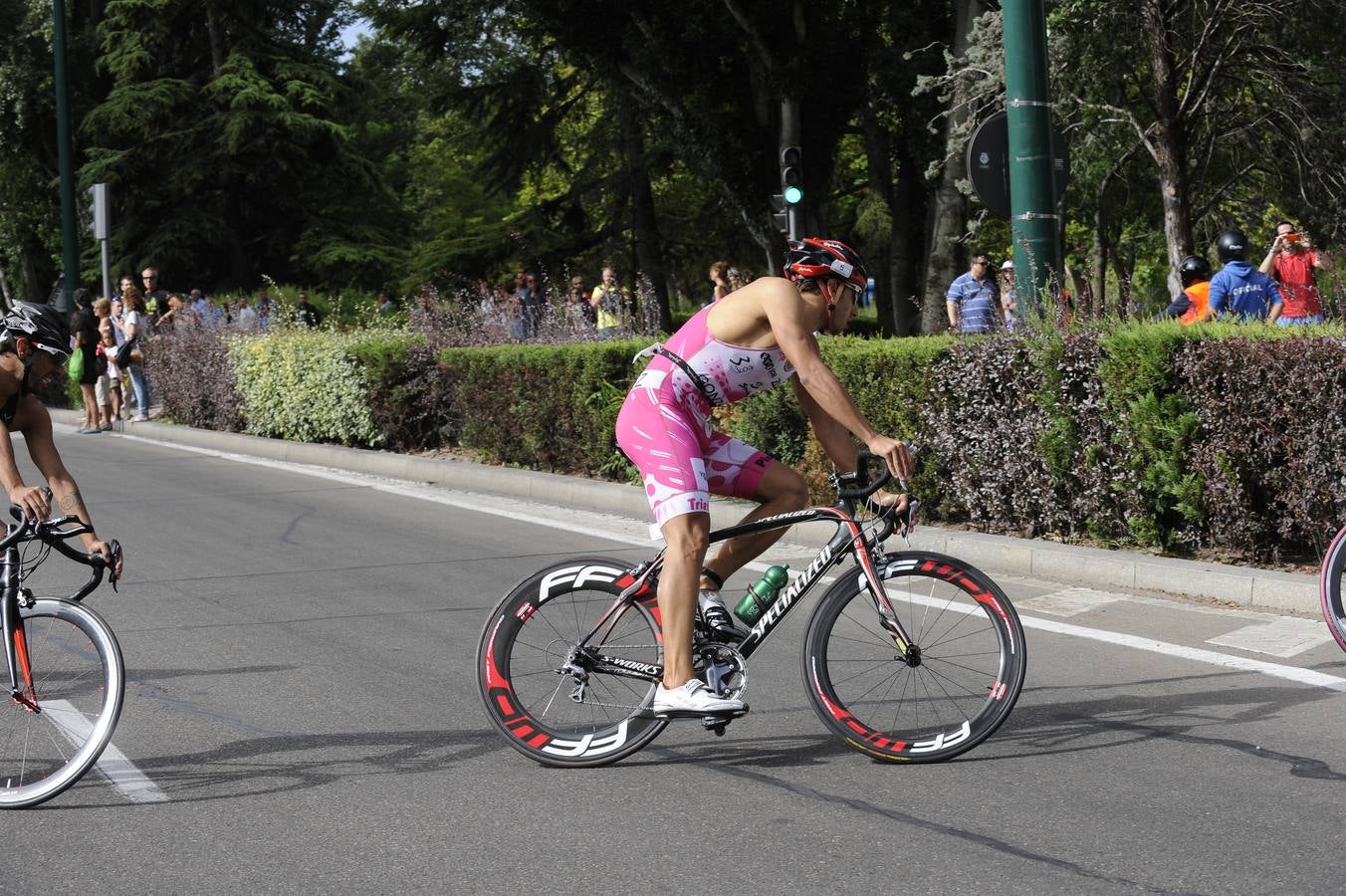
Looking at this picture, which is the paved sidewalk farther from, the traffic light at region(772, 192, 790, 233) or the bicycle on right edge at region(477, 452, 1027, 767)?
the traffic light at region(772, 192, 790, 233)

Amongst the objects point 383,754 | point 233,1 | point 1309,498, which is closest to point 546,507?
point 1309,498

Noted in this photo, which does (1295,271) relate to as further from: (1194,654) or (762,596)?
(762,596)

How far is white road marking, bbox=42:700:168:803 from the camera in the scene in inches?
193

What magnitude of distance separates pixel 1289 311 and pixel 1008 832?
290 inches

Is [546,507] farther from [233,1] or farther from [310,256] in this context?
[233,1]

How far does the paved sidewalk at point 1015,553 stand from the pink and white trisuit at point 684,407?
12.1 ft

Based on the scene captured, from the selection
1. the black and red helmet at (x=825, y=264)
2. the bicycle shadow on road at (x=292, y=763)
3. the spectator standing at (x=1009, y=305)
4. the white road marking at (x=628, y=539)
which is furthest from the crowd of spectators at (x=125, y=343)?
the black and red helmet at (x=825, y=264)

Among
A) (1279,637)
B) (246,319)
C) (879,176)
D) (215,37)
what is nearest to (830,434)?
(1279,637)

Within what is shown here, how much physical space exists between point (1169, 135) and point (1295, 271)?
6049mm

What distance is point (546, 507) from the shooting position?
41.5ft

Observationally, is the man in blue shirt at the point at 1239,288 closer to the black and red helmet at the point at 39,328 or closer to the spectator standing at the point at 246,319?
the black and red helmet at the point at 39,328

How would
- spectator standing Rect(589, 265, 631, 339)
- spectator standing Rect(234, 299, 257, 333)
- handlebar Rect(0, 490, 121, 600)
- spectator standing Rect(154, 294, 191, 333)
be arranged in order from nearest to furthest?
1. handlebar Rect(0, 490, 121, 600)
2. spectator standing Rect(589, 265, 631, 339)
3. spectator standing Rect(234, 299, 257, 333)
4. spectator standing Rect(154, 294, 191, 333)

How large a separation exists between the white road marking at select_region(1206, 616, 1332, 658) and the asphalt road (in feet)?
0.08

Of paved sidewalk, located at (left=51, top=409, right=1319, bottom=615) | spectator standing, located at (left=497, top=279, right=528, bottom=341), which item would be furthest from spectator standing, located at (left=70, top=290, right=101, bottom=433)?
paved sidewalk, located at (left=51, top=409, right=1319, bottom=615)
